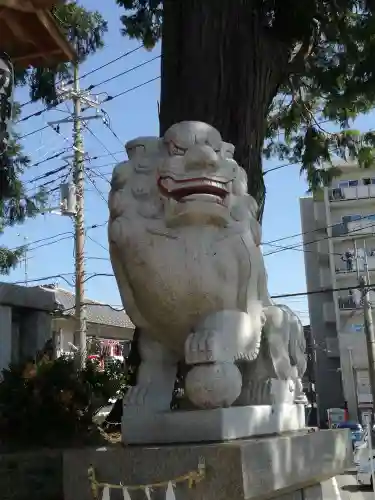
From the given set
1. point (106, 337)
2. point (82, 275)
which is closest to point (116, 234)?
point (82, 275)

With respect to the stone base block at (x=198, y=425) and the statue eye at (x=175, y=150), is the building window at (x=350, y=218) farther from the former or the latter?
the stone base block at (x=198, y=425)

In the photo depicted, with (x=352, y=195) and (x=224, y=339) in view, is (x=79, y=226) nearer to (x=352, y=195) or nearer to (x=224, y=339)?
(x=224, y=339)

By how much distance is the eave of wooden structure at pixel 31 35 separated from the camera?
3770 millimetres

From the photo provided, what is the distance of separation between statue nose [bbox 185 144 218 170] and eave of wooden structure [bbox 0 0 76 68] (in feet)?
6.16

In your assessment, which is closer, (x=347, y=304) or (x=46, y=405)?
(x=46, y=405)

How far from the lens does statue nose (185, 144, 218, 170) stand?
240 cm

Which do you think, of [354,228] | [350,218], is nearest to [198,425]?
[354,228]

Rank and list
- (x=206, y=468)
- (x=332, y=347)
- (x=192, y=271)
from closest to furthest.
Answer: (x=206, y=468), (x=192, y=271), (x=332, y=347)

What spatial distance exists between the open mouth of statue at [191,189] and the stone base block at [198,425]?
0.79 meters

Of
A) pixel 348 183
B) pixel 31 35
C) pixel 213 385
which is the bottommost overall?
pixel 213 385

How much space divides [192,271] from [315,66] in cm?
350

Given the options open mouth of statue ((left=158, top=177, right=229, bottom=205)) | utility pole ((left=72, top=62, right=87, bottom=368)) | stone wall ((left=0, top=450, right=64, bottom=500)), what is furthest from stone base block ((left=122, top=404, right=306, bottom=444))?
utility pole ((left=72, top=62, right=87, bottom=368))

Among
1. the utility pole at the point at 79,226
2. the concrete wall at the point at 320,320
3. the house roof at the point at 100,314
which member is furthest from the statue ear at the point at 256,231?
the concrete wall at the point at 320,320

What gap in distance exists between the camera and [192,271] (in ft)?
7.55
